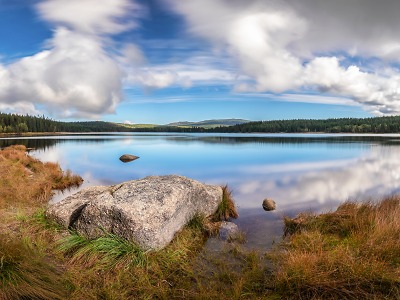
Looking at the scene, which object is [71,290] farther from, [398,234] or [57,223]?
[398,234]

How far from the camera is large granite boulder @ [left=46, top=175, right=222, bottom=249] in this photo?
A: 7945mm

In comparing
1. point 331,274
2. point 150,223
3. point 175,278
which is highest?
point 150,223

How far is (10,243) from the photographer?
5812 mm

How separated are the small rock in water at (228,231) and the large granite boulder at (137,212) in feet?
4.06

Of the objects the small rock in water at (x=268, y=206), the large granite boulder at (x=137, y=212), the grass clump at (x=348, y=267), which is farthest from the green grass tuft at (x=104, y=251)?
the small rock in water at (x=268, y=206)

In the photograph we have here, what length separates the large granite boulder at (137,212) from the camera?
7.95 meters

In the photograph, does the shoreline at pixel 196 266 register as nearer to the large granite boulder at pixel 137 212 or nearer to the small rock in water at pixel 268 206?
the large granite boulder at pixel 137 212

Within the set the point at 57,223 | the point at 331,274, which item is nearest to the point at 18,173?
the point at 57,223

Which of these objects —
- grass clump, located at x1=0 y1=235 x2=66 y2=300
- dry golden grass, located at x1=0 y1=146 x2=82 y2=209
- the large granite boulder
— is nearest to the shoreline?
grass clump, located at x1=0 y1=235 x2=66 y2=300

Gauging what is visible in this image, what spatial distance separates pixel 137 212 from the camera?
26.6 feet

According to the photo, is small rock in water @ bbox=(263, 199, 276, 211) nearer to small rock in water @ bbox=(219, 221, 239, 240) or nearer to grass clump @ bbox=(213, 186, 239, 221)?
grass clump @ bbox=(213, 186, 239, 221)

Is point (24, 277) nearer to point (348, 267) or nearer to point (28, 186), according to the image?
point (348, 267)

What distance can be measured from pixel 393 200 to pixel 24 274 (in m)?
13.2

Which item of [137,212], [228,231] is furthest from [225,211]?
[137,212]
